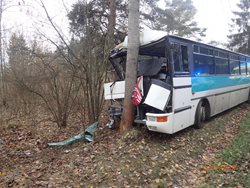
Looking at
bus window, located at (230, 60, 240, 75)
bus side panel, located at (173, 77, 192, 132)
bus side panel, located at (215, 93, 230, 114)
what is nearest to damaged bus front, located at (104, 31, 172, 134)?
bus side panel, located at (173, 77, 192, 132)

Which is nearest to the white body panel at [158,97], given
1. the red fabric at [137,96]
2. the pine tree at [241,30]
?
the red fabric at [137,96]

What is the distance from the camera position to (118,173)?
17.9ft

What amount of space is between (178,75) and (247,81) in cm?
938

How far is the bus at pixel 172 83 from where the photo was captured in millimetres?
6930

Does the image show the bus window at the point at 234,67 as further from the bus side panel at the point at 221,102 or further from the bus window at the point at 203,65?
the bus window at the point at 203,65

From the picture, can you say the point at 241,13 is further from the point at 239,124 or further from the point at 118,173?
the point at 118,173

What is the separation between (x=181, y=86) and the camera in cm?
738

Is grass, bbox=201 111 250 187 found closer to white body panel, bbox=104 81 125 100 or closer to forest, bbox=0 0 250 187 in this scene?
forest, bbox=0 0 250 187

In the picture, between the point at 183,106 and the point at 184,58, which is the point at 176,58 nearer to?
the point at 184,58

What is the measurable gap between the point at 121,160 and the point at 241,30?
31868 mm

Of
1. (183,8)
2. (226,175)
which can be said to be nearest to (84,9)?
(226,175)

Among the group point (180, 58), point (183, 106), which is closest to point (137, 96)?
point (183, 106)

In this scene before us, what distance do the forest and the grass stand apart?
0.02 meters

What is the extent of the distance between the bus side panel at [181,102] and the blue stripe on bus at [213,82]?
53 centimetres
